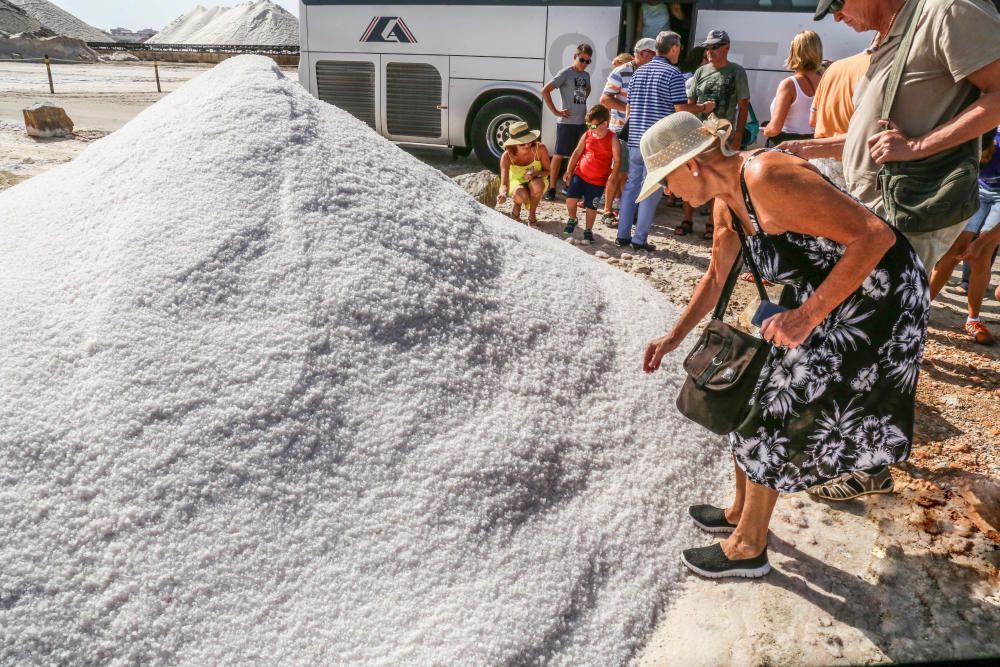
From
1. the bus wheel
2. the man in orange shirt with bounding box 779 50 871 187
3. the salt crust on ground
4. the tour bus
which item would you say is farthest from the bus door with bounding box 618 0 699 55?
the salt crust on ground

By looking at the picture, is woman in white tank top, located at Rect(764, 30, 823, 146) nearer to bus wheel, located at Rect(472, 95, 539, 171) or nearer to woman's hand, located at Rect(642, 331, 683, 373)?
bus wheel, located at Rect(472, 95, 539, 171)

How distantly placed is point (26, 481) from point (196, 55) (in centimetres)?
3559

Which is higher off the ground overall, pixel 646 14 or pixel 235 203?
pixel 646 14

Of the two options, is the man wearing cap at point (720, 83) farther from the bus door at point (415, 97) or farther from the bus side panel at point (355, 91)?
the bus side panel at point (355, 91)

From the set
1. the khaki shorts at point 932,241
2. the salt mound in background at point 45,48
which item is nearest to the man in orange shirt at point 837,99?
the khaki shorts at point 932,241

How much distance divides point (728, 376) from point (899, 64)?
4.09 ft

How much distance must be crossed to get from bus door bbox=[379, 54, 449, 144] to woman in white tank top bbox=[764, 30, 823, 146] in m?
3.95

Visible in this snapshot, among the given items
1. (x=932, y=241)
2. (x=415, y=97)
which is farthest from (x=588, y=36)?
(x=932, y=241)

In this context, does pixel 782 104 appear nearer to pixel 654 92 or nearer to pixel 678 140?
pixel 654 92

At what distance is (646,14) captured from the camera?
20.2ft

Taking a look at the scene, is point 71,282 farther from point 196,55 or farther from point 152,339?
point 196,55

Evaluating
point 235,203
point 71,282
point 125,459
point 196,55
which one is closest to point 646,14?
point 235,203

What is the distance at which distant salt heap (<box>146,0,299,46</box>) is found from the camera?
5022 centimetres

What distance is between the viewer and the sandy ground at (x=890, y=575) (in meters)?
1.72
